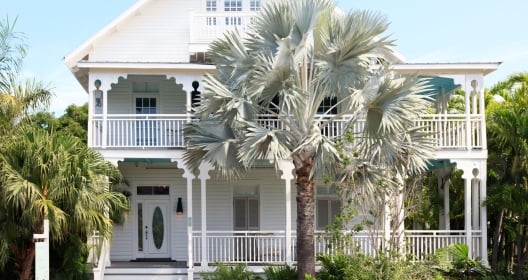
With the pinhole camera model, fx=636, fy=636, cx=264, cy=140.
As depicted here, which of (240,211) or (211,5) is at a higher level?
(211,5)

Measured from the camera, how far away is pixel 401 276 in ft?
46.2

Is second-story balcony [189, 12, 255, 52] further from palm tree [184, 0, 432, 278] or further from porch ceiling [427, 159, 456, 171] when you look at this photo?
porch ceiling [427, 159, 456, 171]

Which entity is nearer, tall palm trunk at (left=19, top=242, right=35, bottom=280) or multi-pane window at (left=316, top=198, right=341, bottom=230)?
tall palm trunk at (left=19, top=242, right=35, bottom=280)

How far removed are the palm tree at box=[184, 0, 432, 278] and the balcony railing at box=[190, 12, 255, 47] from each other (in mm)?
4172

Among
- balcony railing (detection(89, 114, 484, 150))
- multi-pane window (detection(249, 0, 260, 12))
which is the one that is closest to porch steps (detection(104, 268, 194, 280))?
balcony railing (detection(89, 114, 484, 150))

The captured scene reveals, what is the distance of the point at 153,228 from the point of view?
1986 centimetres

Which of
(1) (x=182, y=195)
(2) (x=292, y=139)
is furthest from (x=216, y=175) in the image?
(2) (x=292, y=139)

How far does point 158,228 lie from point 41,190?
6.97 metres

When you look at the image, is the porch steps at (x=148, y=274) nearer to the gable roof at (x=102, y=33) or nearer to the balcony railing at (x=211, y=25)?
the gable roof at (x=102, y=33)

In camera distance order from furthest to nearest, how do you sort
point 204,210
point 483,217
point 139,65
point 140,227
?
point 140,227, point 139,65, point 483,217, point 204,210

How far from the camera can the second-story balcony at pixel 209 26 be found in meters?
18.9

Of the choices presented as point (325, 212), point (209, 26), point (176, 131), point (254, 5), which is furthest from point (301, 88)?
point (325, 212)

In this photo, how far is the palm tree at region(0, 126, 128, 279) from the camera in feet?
42.6

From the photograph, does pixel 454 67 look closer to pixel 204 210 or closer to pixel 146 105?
pixel 204 210
